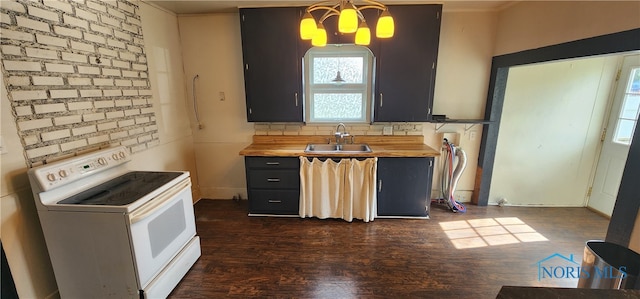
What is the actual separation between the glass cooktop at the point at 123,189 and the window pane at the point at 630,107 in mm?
4690

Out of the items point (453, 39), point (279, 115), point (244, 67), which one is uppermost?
point (453, 39)

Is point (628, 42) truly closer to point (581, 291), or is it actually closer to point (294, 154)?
point (581, 291)

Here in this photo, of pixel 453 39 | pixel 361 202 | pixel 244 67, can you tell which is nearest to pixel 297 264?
pixel 361 202

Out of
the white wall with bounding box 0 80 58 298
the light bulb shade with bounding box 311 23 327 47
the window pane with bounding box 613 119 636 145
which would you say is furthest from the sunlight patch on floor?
the white wall with bounding box 0 80 58 298

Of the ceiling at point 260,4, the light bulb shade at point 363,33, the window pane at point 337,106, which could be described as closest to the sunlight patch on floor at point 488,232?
the window pane at point 337,106

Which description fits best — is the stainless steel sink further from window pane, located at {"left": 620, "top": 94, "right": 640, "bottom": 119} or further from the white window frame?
window pane, located at {"left": 620, "top": 94, "right": 640, "bottom": 119}

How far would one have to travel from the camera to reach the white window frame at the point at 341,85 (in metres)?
3.17

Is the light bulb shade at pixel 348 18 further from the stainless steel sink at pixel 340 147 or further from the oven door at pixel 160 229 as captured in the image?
the stainless steel sink at pixel 340 147

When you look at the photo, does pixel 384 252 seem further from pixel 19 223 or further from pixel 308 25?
pixel 19 223

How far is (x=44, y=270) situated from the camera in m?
1.75

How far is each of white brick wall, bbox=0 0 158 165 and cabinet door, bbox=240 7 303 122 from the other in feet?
3.41

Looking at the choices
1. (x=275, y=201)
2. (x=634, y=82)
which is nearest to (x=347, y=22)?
(x=275, y=201)

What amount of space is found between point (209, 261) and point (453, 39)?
3.47 metres

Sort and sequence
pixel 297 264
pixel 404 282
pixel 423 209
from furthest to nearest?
pixel 423 209 < pixel 297 264 < pixel 404 282
